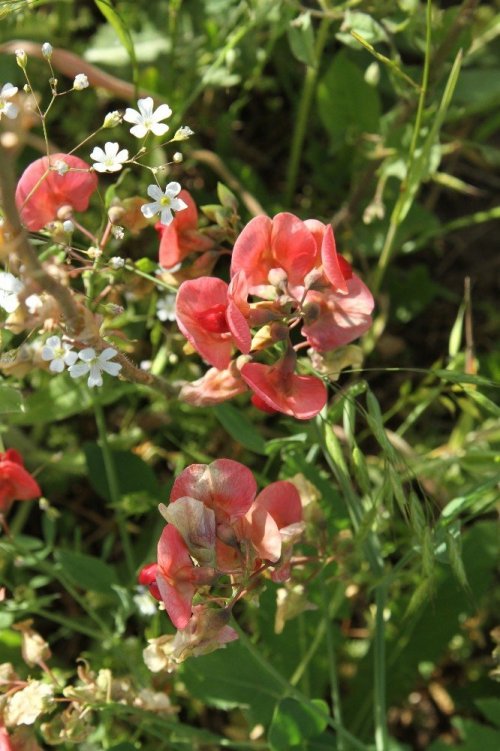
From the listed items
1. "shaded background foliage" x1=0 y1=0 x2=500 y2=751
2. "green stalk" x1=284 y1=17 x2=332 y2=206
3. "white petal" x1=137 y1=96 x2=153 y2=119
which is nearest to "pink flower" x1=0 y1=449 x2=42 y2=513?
"shaded background foliage" x1=0 y1=0 x2=500 y2=751

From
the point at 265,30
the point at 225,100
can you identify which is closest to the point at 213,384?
the point at 265,30

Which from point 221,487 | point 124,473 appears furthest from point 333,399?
point 221,487

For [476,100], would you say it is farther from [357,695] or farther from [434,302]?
[357,695]

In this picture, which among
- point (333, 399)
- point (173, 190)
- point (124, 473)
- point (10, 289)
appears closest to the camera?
point (10, 289)

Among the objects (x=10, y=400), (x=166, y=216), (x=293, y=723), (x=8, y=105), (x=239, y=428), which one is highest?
(x=8, y=105)

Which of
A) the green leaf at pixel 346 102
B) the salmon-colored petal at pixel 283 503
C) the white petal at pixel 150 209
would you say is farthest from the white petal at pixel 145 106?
the green leaf at pixel 346 102

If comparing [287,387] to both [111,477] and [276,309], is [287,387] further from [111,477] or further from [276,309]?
[111,477]

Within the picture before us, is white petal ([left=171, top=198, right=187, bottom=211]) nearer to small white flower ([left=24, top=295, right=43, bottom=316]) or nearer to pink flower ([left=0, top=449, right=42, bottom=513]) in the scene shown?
small white flower ([left=24, top=295, right=43, bottom=316])
